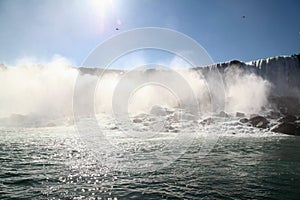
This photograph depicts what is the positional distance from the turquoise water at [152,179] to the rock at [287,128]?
68.0ft

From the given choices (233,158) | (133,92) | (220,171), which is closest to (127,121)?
(133,92)

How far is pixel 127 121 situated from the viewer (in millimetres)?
45344

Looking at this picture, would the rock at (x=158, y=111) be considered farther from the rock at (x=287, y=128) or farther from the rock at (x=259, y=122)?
the rock at (x=287, y=128)

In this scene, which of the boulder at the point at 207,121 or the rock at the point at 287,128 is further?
the boulder at the point at 207,121

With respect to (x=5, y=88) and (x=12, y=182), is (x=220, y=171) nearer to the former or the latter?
(x=12, y=182)

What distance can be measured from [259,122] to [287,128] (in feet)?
15.1

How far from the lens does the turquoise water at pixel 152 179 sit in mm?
9938

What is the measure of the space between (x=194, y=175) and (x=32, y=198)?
8432 millimetres

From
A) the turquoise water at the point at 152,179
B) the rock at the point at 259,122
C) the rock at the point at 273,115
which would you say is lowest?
the turquoise water at the point at 152,179

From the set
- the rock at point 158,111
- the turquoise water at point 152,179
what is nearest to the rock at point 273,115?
the rock at point 158,111

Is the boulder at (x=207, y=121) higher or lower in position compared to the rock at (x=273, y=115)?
lower

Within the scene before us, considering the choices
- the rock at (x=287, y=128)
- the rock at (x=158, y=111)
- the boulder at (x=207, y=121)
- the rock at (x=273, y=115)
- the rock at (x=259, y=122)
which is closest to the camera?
the rock at (x=287, y=128)

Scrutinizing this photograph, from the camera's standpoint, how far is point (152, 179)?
478 inches

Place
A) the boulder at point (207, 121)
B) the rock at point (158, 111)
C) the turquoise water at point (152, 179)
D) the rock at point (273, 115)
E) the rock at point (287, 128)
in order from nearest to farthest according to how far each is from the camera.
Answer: the turquoise water at point (152, 179)
the rock at point (287, 128)
the boulder at point (207, 121)
the rock at point (273, 115)
the rock at point (158, 111)
